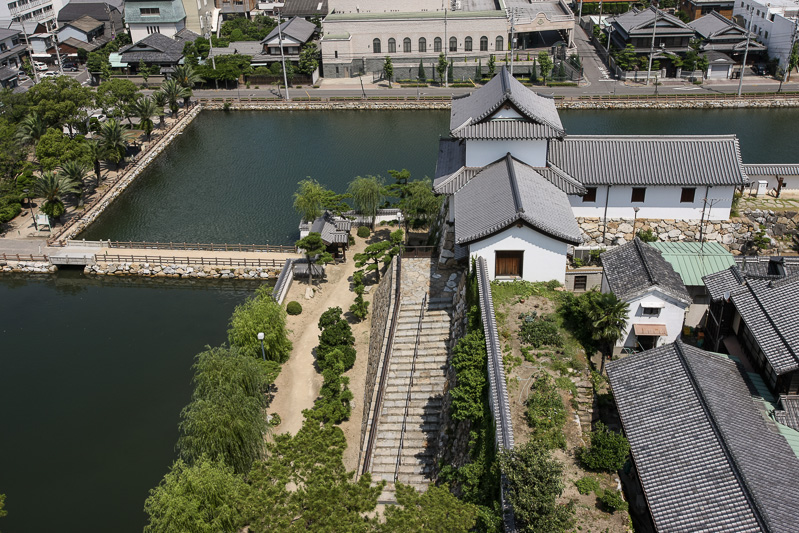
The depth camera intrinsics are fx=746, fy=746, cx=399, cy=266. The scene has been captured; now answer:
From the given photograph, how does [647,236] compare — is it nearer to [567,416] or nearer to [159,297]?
[567,416]

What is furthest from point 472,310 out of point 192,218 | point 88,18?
point 88,18

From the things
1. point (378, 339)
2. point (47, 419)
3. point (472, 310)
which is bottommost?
point (47, 419)

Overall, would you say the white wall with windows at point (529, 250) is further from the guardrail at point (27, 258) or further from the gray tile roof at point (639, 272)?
the guardrail at point (27, 258)

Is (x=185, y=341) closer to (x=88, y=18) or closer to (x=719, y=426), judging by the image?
(x=719, y=426)

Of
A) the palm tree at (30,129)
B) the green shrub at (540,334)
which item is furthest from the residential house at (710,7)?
the green shrub at (540,334)

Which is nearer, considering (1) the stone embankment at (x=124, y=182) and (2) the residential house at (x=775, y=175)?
(2) the residential house at (x=775, y=175)

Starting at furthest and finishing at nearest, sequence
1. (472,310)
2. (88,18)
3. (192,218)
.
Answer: (88,18) → (192,218) → (472,310)
